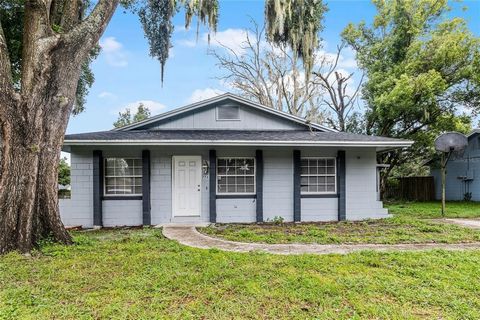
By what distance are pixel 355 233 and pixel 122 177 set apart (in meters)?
6.37

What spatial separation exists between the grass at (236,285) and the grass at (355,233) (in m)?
1.25

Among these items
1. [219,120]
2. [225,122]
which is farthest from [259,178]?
[219,120]

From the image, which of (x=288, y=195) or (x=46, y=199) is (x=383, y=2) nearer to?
(x=288, y=195)

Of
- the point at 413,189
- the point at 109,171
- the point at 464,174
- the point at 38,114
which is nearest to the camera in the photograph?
the point at 38,114

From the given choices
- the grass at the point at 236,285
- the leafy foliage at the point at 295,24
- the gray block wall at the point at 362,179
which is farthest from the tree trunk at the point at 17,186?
the gray block wall at the point at 362,179

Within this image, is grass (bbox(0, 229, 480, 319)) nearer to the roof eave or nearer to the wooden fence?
the roof eave

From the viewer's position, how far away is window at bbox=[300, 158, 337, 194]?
945 centimetres

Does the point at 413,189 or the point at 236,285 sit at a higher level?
the point at 413,189

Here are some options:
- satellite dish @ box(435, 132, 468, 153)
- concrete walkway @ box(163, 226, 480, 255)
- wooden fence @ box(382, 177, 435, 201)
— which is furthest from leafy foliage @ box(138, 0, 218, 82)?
wooden fence @ box(382, 177, 435, 201)

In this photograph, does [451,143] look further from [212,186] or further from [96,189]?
[96,189]

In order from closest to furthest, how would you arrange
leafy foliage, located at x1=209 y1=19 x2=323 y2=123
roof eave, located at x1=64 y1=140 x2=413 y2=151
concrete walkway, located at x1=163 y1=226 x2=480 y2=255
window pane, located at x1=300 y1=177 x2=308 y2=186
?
concrete walkway, located at x1=163 y1=226 x2=480 y2=255 → roof eave, located at x1=64 y1=140 x2=413 y2=151 → window pane, located at x1=300 y1=177 x2=308 y2=186 → leafy foliage, located at x1=209 y1=19 x2=323 y2=123

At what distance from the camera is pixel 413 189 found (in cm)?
1752

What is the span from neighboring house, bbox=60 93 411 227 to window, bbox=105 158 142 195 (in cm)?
3

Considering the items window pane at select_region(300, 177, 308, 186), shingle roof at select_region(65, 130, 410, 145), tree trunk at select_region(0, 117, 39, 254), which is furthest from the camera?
window pane at select_region(300, 177, 308, 186)
